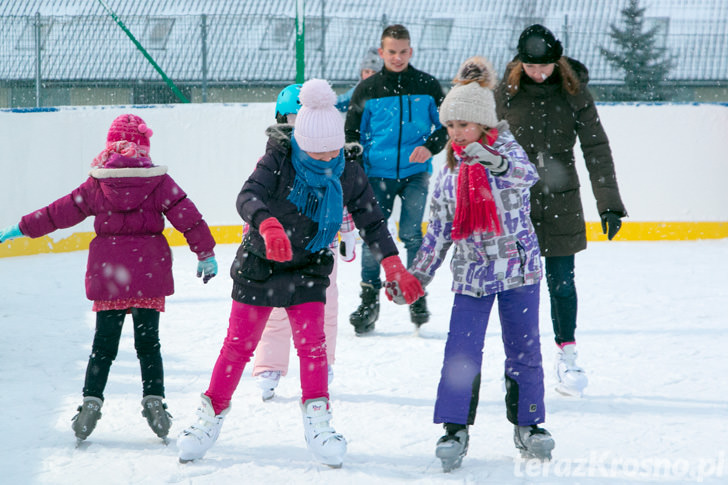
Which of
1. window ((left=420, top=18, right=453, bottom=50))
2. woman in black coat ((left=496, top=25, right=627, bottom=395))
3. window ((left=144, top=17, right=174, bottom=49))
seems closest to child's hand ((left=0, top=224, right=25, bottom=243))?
woman in black coat ((left=496, top=25, right=627, bottom=395))

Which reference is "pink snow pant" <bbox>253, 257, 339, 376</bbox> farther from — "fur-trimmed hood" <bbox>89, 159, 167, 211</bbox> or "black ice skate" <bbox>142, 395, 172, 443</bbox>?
"fur-trimmed hood" <bbox>89, 159, 167, 211</bbox>

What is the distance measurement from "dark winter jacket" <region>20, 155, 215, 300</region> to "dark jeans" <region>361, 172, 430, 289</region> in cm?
181

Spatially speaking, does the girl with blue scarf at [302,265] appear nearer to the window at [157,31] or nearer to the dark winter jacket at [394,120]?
the dark winter jacket at [394,120]

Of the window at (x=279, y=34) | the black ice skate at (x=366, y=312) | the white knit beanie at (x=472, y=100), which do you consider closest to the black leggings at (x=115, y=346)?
the white knit beanie at (x=472, y=100)

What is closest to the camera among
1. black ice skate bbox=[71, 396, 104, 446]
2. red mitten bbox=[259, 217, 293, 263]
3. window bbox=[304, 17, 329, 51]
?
red mitten bbox=[259, 217, 293, 263]

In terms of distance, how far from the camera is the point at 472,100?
106 inches

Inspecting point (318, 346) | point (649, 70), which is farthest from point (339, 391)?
point (649, 70)

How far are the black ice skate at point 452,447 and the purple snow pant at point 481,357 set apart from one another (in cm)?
3

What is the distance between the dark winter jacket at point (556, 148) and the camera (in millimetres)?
3430

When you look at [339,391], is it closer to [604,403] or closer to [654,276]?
[604,403]

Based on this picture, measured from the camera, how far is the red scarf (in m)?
2.67

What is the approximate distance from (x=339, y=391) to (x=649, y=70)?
6.34 metres

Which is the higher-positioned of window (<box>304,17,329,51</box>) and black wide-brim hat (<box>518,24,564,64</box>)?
window (<box>304,17,329,51</box>)

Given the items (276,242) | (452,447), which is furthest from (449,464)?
(276,242)
